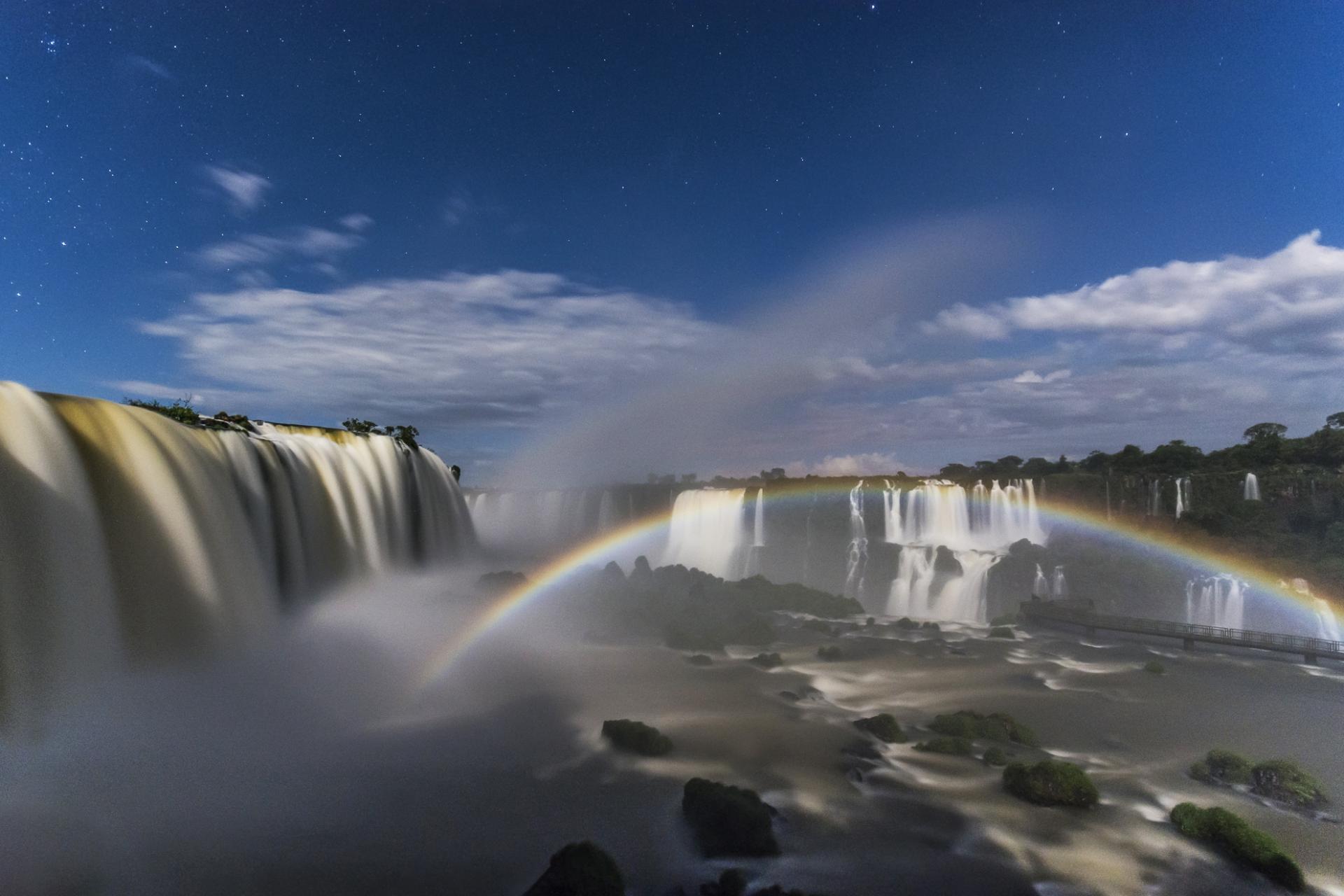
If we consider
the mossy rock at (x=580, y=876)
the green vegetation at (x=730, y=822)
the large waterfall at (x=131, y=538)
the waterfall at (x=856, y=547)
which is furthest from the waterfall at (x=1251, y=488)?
the large waterfall at (x=131, y=538)

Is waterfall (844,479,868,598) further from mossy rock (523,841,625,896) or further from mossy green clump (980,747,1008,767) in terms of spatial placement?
mossy rock (523,841,625,896)

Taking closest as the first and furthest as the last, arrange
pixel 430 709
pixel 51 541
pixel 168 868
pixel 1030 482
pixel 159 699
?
pixel 168 868
pixel 51 541
pixel 159 699
pixel 430 709
pixel 1030 482

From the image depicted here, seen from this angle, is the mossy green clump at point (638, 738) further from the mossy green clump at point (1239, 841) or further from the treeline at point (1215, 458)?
the treeline at point (1215, 458)

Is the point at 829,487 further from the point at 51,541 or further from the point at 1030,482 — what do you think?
the point at 51,541

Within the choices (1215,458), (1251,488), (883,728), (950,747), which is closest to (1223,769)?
(950,747)

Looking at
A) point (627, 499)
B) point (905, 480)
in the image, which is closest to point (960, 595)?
point (905, 480)

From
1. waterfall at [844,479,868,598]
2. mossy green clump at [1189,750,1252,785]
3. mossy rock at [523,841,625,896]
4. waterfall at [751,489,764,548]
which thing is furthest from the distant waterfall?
mossy rock at [523,841,625,896]
